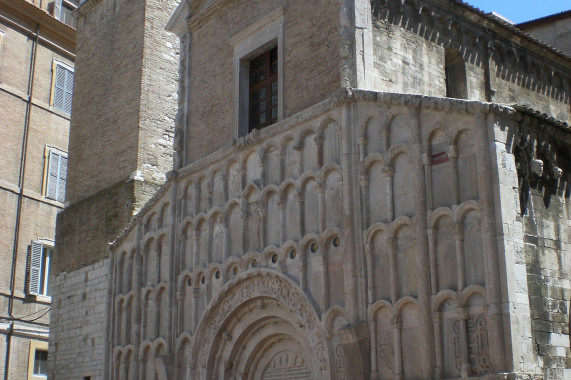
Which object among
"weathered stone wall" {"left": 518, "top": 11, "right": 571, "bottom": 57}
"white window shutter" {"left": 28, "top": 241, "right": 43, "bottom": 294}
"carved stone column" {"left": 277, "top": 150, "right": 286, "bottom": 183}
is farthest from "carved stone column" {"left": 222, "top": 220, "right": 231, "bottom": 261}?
"white window shutter" {"left": 28, "top": 241, "right": 43, "bottom": 294}

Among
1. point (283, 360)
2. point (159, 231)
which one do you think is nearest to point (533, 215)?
point (283, 360)

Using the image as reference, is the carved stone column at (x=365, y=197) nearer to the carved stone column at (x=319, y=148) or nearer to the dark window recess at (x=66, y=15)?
the carved stone column at (x=319, y=148)

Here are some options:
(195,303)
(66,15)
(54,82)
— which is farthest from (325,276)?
(66,15)

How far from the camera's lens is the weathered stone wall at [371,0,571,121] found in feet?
40.6

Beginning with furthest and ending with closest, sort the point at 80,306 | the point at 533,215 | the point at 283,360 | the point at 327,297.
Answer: the point at 80,306 < the point at 283,360 < the point at 327,297 < the point at 533,215

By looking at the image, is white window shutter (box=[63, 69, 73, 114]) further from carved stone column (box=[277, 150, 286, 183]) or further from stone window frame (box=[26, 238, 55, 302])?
carved stone column (box=[277, 150, 286, 183])

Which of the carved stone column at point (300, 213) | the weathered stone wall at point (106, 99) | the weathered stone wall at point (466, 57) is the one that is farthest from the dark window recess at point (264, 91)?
the weathered stone wall at point (106, 99)

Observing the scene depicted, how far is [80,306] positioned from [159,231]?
3.35m

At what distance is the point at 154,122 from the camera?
17953 mm

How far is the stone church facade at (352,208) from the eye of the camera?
9.46m

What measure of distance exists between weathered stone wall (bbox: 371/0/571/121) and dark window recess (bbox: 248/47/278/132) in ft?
7.64

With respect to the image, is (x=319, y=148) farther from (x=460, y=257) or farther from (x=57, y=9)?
(x=57, y=9)

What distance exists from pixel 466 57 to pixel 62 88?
15244 mm

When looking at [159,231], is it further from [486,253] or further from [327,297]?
[486,253]
